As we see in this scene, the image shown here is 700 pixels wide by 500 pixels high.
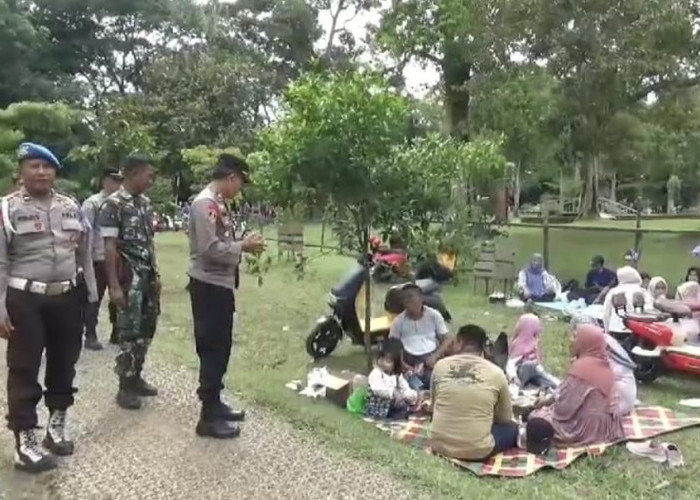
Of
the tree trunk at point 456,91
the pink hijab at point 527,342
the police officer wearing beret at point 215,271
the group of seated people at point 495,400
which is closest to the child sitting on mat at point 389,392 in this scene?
the group of seated people at point 495,400

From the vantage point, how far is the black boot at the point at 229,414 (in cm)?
520

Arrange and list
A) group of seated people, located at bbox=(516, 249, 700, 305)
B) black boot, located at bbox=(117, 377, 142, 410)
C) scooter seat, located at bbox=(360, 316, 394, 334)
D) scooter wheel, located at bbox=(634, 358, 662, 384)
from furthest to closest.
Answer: group of seated people, located at bbox=(516, 249, 700, 305)
scooter seat, located at bbox=(360, 316, 394, 334)
scooter wheel, located at bbox=(634, 358, 662, 384)
black boot, located at bbox=(117, 377, 142, 410)

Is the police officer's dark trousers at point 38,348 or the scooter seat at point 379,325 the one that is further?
the scooter seat at point 379,325

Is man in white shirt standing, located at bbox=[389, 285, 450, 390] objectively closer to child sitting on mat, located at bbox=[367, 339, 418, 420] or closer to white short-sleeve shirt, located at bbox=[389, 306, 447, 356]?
white short-sleeve shirt, located at bbox=[389, 306, 447, 356]

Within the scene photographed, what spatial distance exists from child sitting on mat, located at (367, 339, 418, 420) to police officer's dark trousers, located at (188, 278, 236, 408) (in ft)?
5.07

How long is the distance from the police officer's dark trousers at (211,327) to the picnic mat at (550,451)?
1.44 metres

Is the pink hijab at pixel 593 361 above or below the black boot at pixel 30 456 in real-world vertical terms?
above

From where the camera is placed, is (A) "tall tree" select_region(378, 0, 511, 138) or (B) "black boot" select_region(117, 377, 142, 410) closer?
(B) "black boot" select_region(117, 377, 142, 410)

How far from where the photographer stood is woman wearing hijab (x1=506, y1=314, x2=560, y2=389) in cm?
681

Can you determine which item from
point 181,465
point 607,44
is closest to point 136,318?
point 181,465

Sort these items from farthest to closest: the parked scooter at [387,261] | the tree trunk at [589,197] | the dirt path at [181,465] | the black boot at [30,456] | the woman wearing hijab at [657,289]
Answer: the tree trunk at [589,197], the woman wearing hijab at [657,289], the parked scooter at [387,261], the black boot at [30,456], the dirt path at [181,465]

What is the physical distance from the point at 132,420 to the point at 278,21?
104 ft

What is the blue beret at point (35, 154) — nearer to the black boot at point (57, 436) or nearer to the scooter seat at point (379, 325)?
the black boot at point (57, 436)

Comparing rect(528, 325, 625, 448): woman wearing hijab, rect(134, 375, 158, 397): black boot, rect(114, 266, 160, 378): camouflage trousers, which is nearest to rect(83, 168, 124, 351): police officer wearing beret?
rect(134, 375, 158, 397): black boot
